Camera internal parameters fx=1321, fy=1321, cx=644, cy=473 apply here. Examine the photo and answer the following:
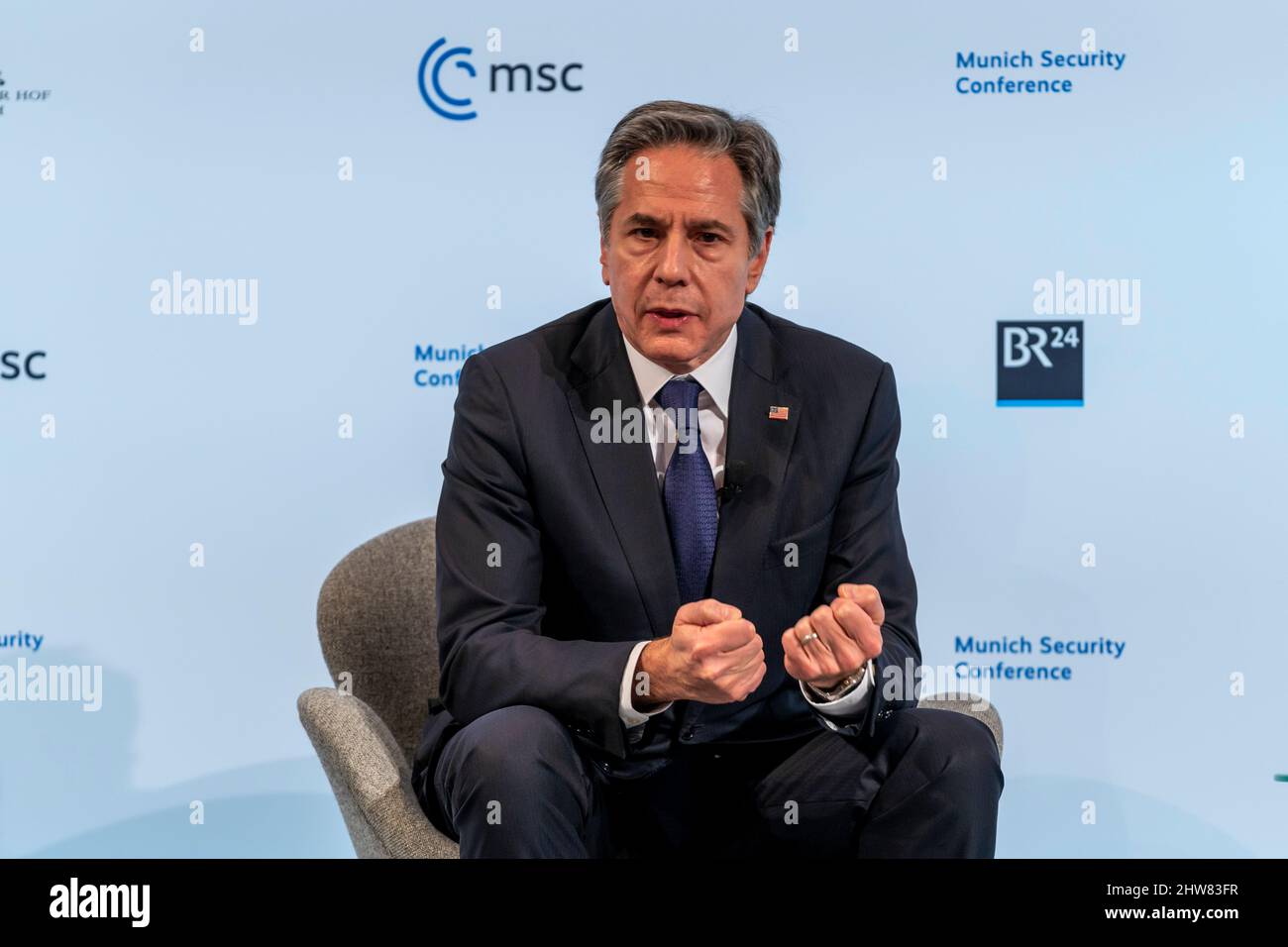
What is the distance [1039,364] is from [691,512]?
147 cm

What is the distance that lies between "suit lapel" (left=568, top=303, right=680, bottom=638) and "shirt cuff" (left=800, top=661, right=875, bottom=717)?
0.99 ft

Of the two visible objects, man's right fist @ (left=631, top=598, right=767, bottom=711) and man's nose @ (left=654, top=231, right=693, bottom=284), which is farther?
man's nose @ (left=654, top=231, right=693, bottom=284)

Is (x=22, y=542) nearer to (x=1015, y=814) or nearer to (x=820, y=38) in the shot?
(x=820, y=38)

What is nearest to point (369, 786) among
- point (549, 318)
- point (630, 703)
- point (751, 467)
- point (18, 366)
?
point (630, 703)

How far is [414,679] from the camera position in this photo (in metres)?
2.82

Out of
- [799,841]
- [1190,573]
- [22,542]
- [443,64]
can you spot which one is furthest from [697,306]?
[22,542]

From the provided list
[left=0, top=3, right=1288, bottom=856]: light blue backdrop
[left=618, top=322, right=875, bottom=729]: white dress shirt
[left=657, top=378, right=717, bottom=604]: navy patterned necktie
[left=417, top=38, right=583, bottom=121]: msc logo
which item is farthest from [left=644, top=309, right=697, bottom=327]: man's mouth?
[left=417, top=38, right=583, bottom=121]: msc logo

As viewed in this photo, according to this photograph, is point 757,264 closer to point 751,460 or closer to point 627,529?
point 751,460

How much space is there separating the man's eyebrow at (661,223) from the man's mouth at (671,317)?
0.51 feet

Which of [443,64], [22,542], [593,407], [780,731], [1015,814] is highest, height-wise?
[443,64]

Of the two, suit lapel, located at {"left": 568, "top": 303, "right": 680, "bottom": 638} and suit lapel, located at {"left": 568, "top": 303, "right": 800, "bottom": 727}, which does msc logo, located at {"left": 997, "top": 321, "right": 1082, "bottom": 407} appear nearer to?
suit lapel, located at {"left": 568, "top": 303, "right": 800, "bottom": 727}

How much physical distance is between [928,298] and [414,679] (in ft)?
5.44

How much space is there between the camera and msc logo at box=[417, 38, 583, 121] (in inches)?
137

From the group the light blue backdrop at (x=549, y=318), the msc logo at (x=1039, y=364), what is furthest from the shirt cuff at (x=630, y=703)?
the msc logo at (x=1039, y=364)
